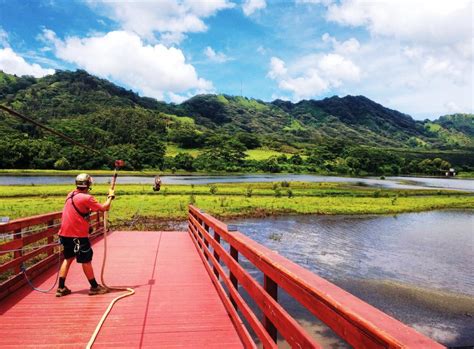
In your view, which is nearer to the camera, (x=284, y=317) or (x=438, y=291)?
(x=284, y=317)

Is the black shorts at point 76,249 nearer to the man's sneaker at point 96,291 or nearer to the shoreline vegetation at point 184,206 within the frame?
the man's sneaker at point 96,291

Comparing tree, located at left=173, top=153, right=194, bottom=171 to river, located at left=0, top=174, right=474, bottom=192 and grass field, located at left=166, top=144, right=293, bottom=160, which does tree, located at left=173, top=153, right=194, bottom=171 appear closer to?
grass field, located at left=166, top=144, right=293, bottom=160

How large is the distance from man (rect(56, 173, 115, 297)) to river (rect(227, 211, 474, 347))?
17.8 feet

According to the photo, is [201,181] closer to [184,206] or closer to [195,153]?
[184,206]

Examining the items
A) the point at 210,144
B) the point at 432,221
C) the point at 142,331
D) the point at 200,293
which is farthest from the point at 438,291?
the point at 210,144

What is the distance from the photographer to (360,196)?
46750 millimetres

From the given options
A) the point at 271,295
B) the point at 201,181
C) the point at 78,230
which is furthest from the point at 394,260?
the point at 201,181

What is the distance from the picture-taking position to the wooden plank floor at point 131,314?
454 cm

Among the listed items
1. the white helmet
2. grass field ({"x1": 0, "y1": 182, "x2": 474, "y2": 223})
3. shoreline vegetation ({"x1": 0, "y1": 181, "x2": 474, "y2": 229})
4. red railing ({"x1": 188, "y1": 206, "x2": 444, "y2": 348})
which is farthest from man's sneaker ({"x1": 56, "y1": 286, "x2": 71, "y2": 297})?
grass field ({"x1": 0, "y1": 182, "x2": 474, "y2": 223})

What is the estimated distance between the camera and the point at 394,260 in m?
17.1

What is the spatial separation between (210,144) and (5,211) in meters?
136

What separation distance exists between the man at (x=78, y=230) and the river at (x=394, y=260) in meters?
5.43

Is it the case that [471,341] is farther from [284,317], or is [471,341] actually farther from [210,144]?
[210,144]

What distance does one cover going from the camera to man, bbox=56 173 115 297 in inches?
244
